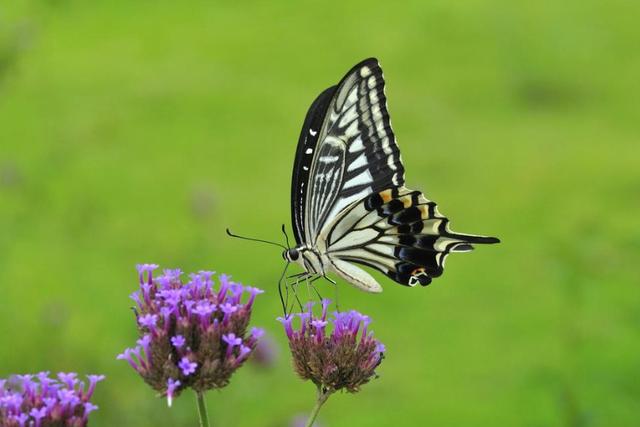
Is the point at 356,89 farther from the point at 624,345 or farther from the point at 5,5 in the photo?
the point at 5,5

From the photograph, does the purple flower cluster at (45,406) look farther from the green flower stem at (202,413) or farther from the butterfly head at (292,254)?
the butterfly head at (292,254)

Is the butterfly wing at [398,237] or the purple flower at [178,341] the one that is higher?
the butterfly wing at [398,237]

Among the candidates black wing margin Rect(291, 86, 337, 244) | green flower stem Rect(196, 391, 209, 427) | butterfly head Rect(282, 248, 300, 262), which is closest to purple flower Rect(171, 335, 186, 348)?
green flower stem Rect(196, 391, 209, 427)

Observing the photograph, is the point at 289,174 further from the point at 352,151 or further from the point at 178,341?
the point at 178,341

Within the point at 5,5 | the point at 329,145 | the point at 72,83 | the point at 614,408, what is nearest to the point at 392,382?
the point at 614,408

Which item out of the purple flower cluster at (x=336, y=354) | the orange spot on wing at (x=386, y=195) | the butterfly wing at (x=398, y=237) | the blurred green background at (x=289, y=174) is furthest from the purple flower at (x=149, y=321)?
the blurred green background at (x=289, y=174)

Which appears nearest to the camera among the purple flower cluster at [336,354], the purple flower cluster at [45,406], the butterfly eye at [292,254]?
the purple flower cluster at [45,406]

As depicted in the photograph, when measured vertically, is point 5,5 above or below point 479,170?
above
